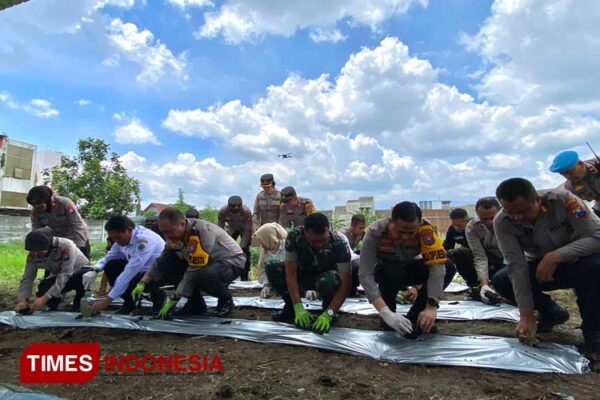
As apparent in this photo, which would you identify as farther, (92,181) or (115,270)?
(92,181)

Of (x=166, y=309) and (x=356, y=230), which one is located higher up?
(x=356, y=230)

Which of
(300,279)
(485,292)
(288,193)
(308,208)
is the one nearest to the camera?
(300,279)

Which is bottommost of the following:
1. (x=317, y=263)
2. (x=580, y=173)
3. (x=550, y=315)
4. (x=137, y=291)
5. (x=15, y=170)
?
(x=137, y=291)

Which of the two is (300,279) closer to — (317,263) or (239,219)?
(317,263)

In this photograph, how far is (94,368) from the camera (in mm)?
2275

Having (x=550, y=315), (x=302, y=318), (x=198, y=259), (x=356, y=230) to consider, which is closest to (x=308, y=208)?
(x=356, y=230)

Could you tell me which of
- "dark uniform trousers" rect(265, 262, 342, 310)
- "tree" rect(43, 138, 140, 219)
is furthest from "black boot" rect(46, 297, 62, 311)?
"tree" rect(43, 138, 140, 219)

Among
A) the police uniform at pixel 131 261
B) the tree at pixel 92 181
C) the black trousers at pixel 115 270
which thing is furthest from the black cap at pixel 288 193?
the tree at pixel 92 181

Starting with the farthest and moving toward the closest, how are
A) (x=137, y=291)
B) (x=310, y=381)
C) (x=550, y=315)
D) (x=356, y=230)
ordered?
(x=356, y=230)
(x=137, y=291)
(x=550, y=315)
(x=310, y=381)

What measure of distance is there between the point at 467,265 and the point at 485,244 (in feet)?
1.02

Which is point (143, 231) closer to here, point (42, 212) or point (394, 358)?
point (42, 212)

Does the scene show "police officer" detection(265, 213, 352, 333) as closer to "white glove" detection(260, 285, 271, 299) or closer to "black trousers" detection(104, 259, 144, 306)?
"white glove" detection(260, 285, 271, 299)

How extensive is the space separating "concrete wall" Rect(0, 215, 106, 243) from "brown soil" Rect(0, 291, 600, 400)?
658 inches

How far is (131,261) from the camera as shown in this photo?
345 cm
